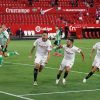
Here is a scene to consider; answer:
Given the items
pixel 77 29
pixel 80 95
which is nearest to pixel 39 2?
pixel 77 29

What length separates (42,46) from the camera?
17.4 metres

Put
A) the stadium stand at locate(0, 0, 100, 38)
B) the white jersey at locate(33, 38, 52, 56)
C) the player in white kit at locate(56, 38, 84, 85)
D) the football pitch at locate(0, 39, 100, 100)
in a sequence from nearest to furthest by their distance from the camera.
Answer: the football pitch at locate(0, 39, 100, 100)
the player in white kit at locate(56, 38, 84, 85)
the white jersey at locate(33, 38, 52, 56)
the stadium stand at locate(0, 0, 100, 38)

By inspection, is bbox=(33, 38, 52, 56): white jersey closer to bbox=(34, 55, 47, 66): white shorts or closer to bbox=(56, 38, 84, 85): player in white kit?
bbox=(34, 55, 47, 66): white shorts

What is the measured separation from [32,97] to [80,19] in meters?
45.7

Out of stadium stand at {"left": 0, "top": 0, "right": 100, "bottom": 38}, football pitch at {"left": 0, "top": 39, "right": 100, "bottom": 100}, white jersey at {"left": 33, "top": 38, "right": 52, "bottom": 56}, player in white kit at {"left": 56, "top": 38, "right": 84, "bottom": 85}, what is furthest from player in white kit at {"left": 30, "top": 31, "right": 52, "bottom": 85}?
stadium stand at {"left": 0, "top": 0, "right": 100, "bottom": 38}

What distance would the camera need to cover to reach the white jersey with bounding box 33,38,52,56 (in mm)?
17406

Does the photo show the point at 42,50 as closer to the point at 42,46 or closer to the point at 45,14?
the point at 42,46

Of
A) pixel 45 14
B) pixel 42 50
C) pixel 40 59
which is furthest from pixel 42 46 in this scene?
pixel 45 14

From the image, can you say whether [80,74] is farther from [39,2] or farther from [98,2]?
[98,2]

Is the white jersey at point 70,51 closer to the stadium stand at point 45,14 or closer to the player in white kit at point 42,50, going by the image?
the player in white kit at point 42,50

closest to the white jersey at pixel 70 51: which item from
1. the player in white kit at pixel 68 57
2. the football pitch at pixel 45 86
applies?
the player in white kit at pixel 68 57

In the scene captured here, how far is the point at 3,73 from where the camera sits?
2044 centimetres

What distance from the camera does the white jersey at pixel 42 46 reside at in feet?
57.1

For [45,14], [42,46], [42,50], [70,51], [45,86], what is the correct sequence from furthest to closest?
[45,14], [42,50], [42,46], [70,51], [45,86]
